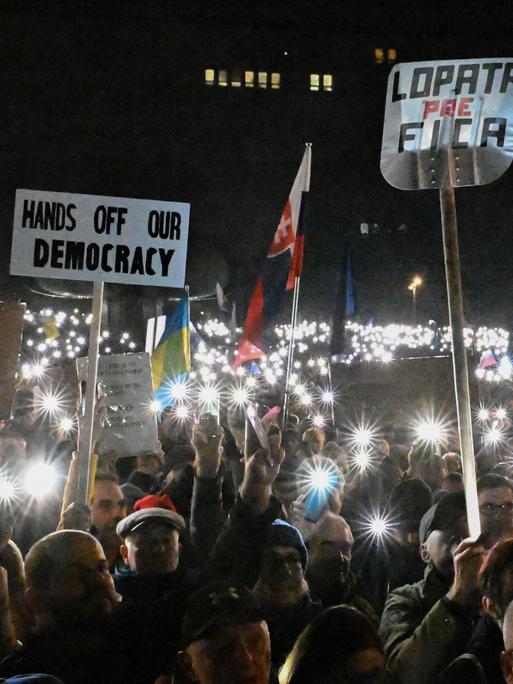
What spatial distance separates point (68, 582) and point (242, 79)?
52.1m

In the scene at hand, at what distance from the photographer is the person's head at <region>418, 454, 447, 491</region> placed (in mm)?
7516

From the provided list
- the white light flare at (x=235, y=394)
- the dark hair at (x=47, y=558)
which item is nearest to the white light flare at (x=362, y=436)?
the white light flare at (x=235, y=394)

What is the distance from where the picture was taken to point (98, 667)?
294cm

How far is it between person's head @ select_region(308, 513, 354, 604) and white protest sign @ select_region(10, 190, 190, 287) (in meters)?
1.99

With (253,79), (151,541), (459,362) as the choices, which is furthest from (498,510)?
(253,79)

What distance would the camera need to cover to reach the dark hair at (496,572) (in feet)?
10.3

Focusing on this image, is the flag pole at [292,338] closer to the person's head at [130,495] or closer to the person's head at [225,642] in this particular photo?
the person's head at [130,495]

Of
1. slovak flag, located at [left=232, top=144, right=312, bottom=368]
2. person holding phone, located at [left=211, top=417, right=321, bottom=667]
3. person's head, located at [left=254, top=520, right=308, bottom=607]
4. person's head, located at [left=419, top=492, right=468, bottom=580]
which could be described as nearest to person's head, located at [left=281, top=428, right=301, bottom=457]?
slovak flag, located at [left=232, top=144, right=312, bottom=368]

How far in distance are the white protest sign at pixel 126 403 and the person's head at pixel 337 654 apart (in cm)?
408

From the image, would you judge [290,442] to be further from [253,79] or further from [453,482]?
[253,79]

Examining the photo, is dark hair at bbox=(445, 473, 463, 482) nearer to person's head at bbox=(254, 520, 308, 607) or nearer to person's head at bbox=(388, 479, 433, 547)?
person's head at bbox=(388, 479, 433, 547)

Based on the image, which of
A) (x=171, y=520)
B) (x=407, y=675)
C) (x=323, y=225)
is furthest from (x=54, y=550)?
(x=323, y=225)

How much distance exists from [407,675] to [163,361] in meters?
7.18

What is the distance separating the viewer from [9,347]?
5859 mm
